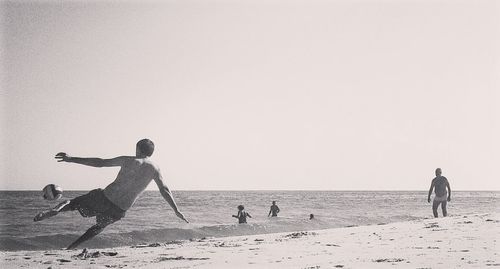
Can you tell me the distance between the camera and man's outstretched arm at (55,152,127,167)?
5.66m

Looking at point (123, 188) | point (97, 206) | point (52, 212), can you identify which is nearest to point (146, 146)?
point (123, 188)

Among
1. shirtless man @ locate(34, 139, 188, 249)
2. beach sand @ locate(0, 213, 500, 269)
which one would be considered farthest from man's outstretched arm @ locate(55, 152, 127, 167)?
beach sand @ locate(0, 213, 500, 269)

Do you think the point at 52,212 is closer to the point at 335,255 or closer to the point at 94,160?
the point at 94,160

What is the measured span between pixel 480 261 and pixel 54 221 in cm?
2620

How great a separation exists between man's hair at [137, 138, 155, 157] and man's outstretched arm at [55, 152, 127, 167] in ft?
0.89

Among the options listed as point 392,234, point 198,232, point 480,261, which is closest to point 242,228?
point 198,232

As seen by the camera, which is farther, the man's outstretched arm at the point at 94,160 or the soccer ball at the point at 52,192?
the soccer ball at the point at 52,192

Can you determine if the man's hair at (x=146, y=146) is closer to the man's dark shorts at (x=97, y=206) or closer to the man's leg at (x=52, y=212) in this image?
the man's dark shorts at (x=97, y=206)

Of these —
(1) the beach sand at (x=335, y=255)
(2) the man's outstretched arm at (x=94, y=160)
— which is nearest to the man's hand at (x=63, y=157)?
(2) the man's outstretched arm at (x=94, y=160)

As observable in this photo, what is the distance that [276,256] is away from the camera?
836cm

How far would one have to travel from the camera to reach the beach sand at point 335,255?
22.7ft

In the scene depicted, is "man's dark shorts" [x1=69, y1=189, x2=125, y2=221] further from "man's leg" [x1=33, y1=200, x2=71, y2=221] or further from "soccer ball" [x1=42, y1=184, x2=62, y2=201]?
"soccer ball" [x1=42, y1=184, x2=62, y2=201]

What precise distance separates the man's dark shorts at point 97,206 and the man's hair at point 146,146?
2.82 feet

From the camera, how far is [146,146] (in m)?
6.05
